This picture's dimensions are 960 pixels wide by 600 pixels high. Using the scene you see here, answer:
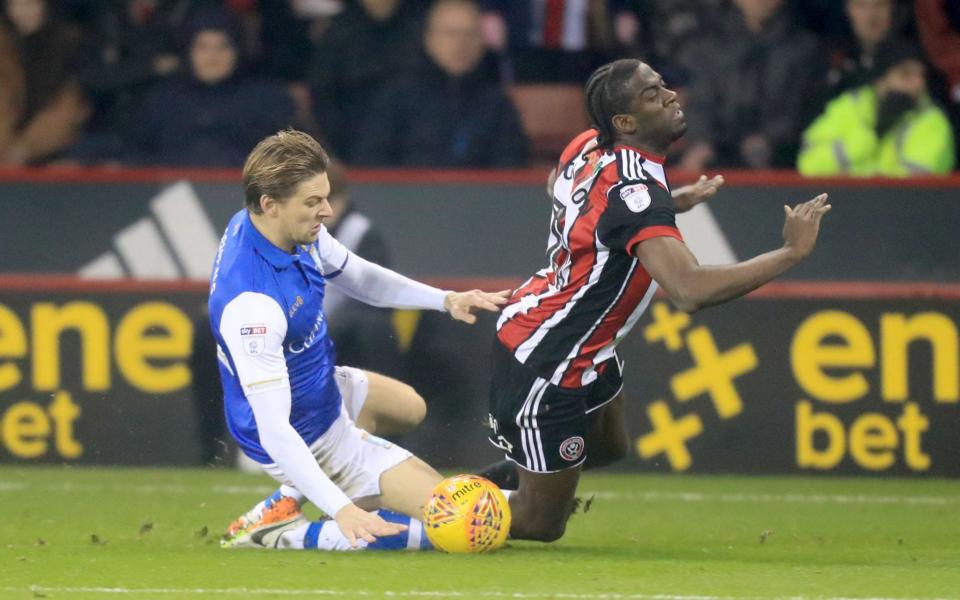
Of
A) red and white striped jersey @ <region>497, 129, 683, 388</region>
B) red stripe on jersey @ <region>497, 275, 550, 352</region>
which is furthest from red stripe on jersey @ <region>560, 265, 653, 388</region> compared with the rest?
red stripe on jersey @ <region>497, 275, 550, 352</region>

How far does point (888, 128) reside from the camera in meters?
9.91

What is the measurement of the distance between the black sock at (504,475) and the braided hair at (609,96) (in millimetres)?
1241

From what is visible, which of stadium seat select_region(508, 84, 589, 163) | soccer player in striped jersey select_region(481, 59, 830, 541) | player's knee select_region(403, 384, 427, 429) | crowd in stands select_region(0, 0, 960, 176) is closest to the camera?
soccer player in striped jersey select_region(481, 59, 830, 541)

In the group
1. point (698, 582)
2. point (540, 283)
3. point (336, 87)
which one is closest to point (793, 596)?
point (698, 582)

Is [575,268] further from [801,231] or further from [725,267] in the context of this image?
[801,231]

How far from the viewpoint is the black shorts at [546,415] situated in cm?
638

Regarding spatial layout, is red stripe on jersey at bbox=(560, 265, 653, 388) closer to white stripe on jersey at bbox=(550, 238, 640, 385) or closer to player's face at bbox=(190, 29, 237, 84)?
white stripe on jersey at bbox=(550, 238, 640, 385)

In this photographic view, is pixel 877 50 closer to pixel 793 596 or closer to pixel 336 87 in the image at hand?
pixel 336 87

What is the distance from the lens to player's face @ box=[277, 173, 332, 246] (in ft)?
19.2

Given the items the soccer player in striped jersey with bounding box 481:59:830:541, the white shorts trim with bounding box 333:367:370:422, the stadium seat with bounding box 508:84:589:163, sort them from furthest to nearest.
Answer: the stadium seat with bounding box 508:84:589:163 → the white shorts trim with bounding box 333:367:370:422 → the soccer player in striped jersey with bounding box 481:59:830:541

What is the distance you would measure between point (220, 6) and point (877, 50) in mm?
3871

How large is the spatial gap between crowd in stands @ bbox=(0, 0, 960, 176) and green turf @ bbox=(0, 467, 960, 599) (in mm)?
2375

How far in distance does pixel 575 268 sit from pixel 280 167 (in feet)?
3.63

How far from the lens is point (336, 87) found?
1087 centimetres
